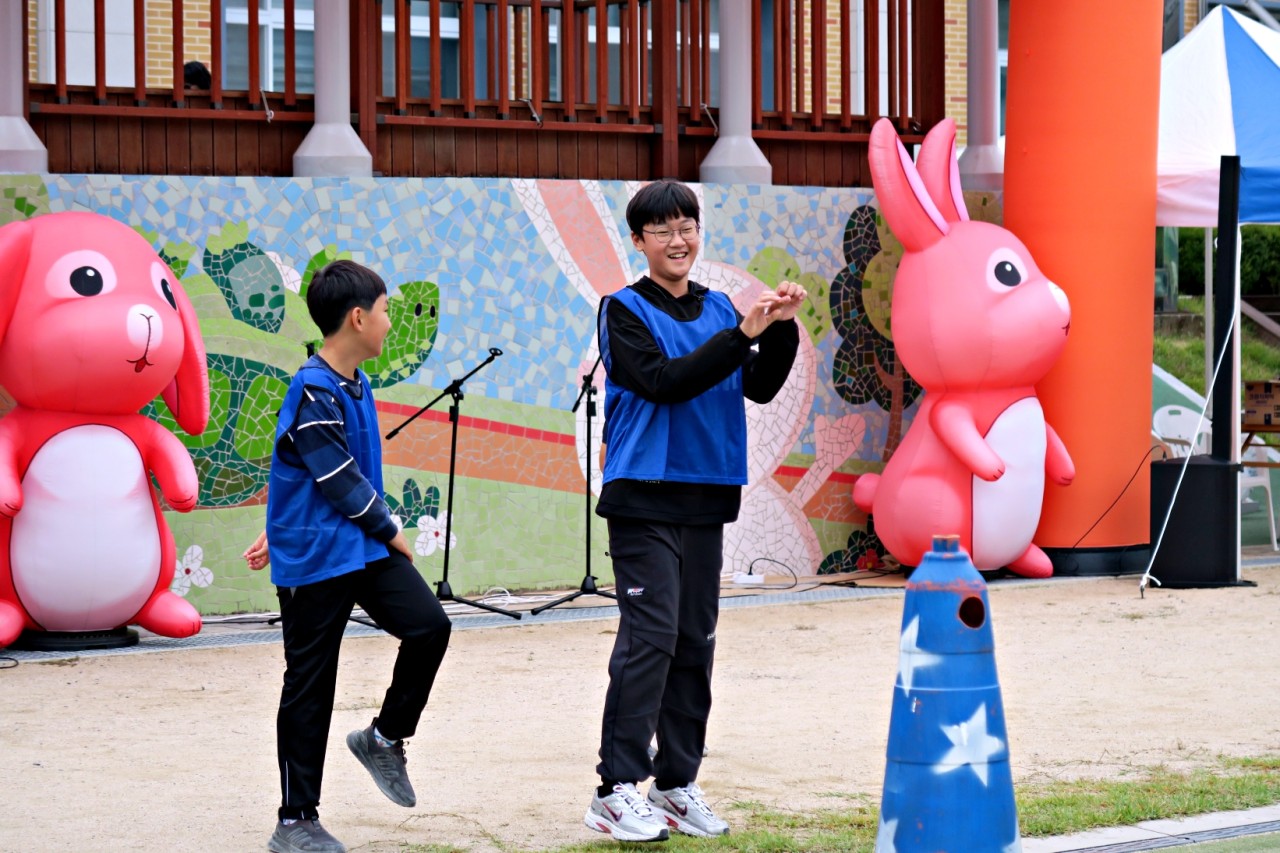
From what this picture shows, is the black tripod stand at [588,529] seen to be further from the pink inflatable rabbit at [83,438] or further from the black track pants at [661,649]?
the black track pants at [661,649]

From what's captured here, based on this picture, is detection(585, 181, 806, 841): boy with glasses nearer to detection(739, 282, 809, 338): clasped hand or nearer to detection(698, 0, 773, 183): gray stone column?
detection(739, 282, 809, 338): clasped hand

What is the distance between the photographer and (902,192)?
10.8m

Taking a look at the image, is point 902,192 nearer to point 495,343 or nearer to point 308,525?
point 495,343

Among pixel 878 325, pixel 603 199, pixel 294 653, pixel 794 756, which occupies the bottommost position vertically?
pixel 794 756

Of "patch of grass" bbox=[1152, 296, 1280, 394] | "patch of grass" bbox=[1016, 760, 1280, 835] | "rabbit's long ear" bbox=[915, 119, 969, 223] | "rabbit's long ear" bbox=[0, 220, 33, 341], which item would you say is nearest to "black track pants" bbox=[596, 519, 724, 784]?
"patch of grass" bbox=[1016, 760, 1280, 835]

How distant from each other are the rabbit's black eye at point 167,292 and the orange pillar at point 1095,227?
5.26 m

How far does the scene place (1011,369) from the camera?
10570 millimetres

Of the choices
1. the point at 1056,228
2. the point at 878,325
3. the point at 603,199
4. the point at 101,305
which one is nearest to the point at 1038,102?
the point at 1056,228

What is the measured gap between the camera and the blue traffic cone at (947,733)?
4340 millimetres

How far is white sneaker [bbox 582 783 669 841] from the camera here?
4.87 metres

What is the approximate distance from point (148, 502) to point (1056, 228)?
18.7 ft

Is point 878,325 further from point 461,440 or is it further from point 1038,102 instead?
point 461,440

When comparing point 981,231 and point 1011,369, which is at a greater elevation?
point 981,231

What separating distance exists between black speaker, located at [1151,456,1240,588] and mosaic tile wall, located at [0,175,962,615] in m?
1.88
